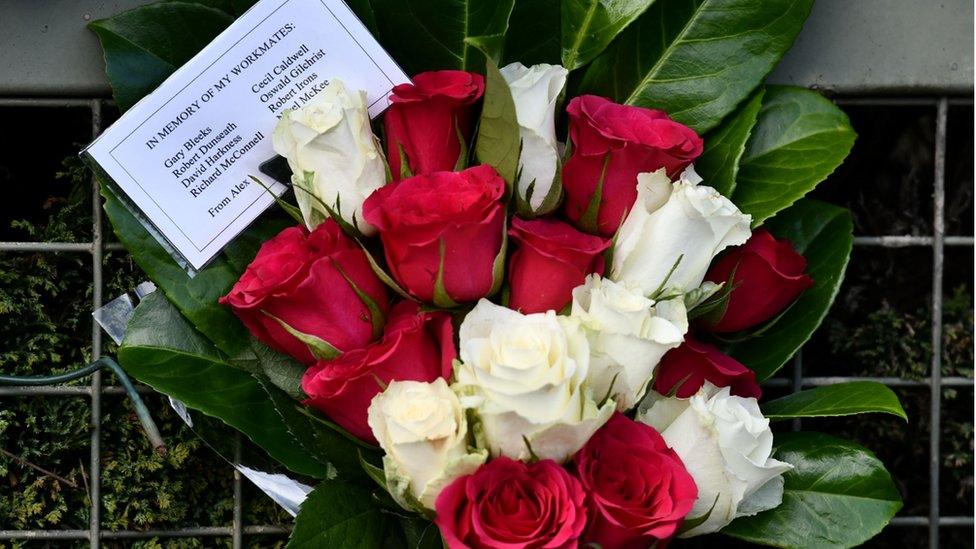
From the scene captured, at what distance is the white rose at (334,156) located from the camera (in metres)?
0.61

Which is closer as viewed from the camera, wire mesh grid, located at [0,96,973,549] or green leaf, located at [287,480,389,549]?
green leaf, located at [287,480,389,549]

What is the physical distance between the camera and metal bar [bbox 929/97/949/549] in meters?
0.83

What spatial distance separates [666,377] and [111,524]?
1.55ft

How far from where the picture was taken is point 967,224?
3.11 ft

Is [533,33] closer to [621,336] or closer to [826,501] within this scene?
[621,336]

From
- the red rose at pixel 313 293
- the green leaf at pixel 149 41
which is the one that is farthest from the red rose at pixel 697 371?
the green leaf at pixel 149 41

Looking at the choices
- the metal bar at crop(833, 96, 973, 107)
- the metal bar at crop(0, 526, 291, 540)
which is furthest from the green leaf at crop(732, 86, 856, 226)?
the metal bar at crop(0, 526, 291, 540)

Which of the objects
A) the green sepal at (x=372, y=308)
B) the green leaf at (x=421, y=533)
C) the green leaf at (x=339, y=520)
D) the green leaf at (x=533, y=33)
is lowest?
the green leaf at (x=421, y=533)

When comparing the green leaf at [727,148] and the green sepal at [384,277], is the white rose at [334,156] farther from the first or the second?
the green leaf at [727,148]

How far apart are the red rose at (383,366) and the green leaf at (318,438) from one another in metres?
0.02

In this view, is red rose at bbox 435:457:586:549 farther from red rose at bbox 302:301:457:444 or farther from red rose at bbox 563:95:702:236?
red rose at bbox 563:95:702:236

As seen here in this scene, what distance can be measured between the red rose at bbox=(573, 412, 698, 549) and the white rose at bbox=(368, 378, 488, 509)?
0.07 metres

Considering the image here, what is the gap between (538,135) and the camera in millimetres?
623

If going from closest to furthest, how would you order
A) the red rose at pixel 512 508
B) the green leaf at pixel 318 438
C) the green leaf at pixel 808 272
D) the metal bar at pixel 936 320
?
the red rose at pixel 512 508 < the green leaf at pixel 318 438 < the green leaf at pixel 808 272 < the metal bar at pixel 936 320
